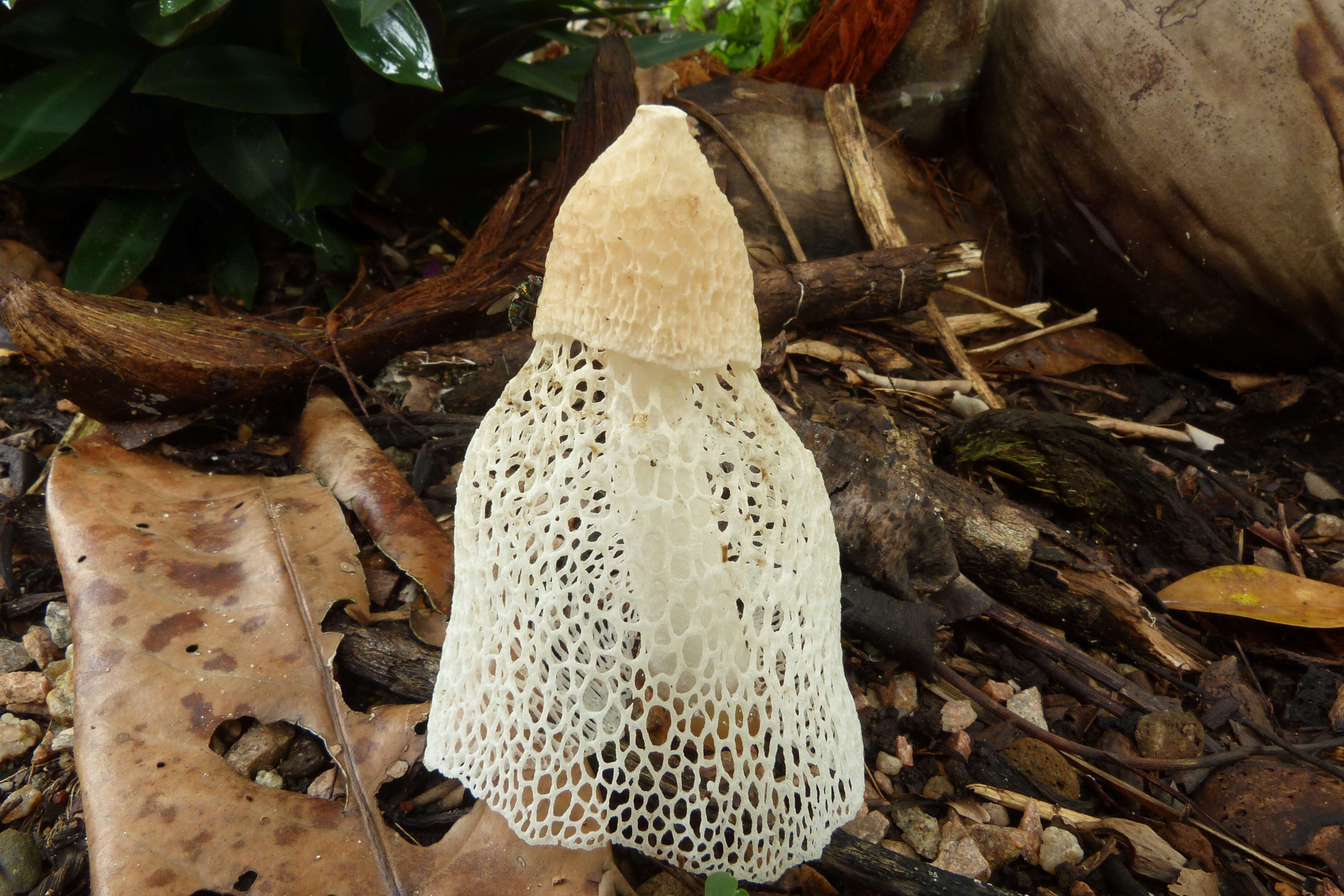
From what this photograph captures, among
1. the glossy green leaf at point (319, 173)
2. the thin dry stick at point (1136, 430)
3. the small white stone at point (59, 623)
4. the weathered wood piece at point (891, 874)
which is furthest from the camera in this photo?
the thin dry stick at point (1136, 430)

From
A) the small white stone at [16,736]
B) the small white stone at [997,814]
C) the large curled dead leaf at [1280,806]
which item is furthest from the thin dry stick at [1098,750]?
the small white stone at [16,736]

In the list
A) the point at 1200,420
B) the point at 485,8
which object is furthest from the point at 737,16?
the point at 1200,420

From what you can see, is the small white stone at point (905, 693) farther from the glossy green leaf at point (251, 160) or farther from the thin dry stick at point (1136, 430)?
the glossy green leaf at point (251, 160)

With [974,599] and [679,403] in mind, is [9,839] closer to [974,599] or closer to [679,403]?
[679,403]

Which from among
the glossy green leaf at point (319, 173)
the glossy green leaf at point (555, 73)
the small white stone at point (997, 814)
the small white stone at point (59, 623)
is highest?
the glossy green leaf at point (555, 73)

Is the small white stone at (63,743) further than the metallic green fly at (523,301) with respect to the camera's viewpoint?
No

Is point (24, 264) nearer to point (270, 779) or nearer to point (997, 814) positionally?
point (270, 779)

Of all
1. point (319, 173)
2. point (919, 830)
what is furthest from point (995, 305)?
point (319, 173)
